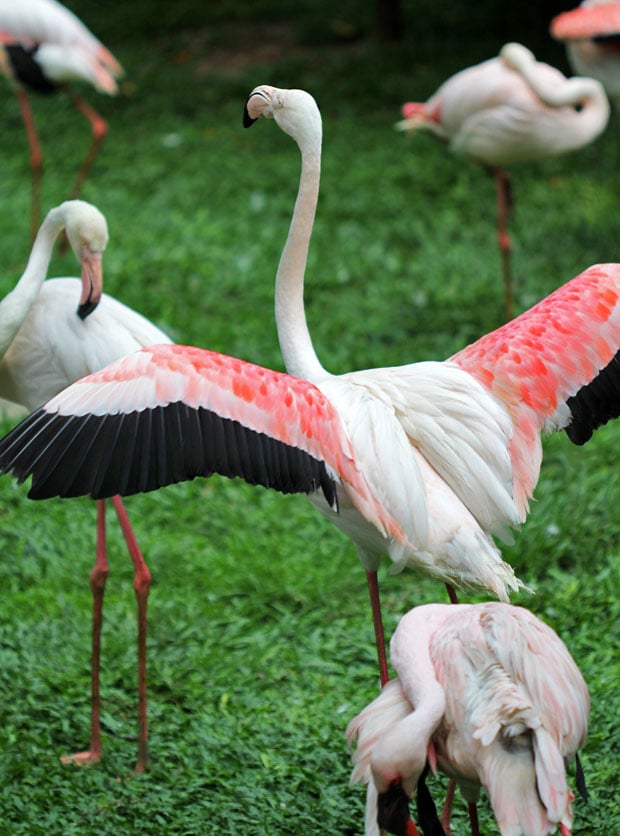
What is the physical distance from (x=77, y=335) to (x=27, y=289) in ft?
0.67

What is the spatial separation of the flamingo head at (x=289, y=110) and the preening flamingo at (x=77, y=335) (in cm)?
65

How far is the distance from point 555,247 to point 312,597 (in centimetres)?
373

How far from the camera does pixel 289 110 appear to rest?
3.59 meters

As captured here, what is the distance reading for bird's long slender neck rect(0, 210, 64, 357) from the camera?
3.91 m

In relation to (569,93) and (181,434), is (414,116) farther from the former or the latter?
(181,434)

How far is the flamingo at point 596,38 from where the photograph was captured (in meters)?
7.34

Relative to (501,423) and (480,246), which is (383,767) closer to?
(501,423)

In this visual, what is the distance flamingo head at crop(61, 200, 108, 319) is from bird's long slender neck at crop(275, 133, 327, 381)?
0.61 meters

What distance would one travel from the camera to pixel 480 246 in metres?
7.86

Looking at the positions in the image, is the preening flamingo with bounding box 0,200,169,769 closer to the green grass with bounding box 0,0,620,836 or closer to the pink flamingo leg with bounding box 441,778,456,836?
the green grass with bounding box 0,0,620,836

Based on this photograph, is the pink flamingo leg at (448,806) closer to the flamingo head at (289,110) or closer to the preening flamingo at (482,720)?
the preening flamingo at (482,720)

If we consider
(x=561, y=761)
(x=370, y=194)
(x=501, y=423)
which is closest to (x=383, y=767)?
(x=561, y=761)

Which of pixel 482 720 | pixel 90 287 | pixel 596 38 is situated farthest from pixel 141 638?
pixel 596 38

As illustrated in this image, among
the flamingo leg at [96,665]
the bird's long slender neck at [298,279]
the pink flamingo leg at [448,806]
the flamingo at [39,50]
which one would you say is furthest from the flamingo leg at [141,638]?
the flamingo at [39,50]
